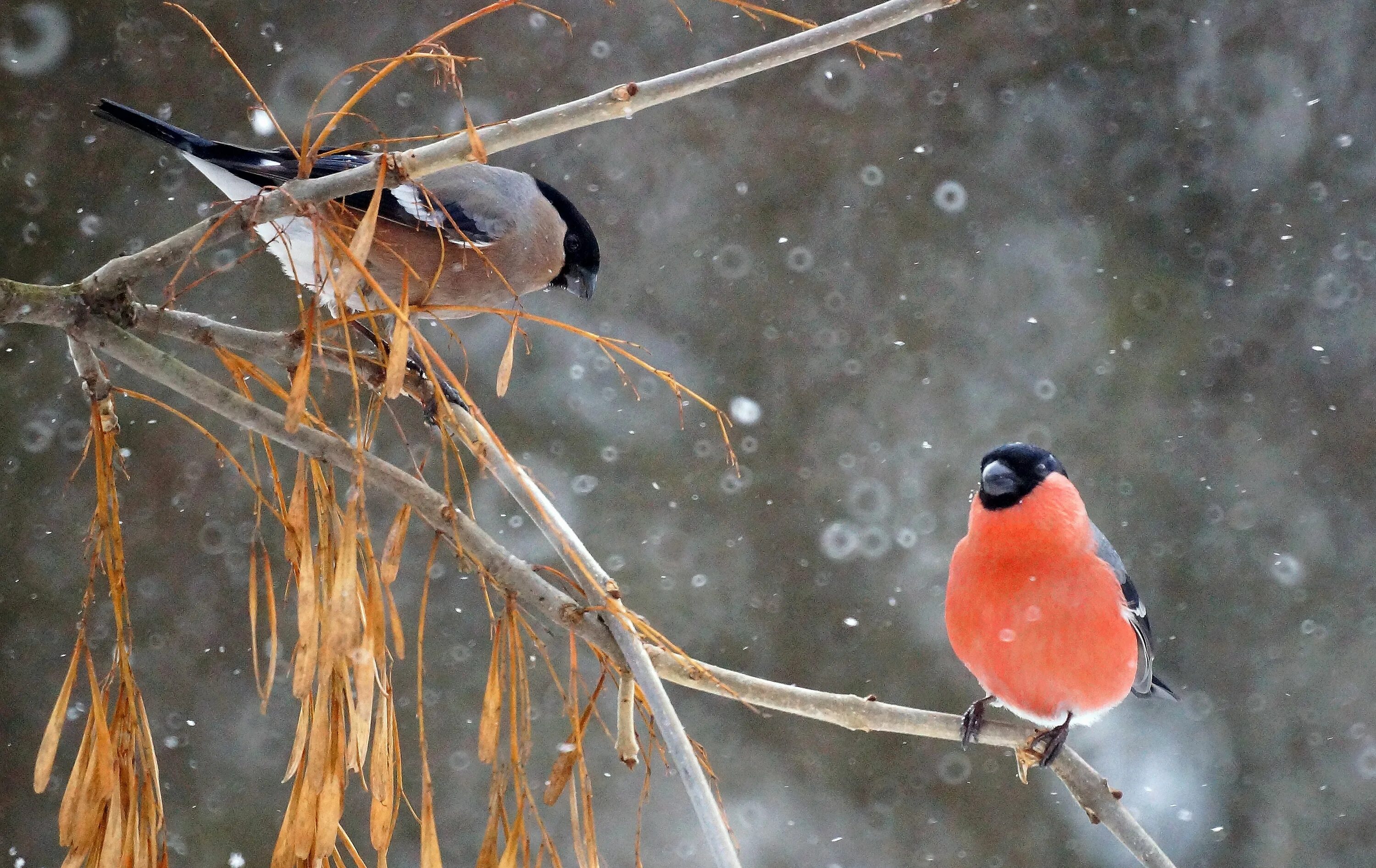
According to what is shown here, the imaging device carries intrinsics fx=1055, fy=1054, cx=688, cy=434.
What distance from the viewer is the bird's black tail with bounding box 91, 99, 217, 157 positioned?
830mm

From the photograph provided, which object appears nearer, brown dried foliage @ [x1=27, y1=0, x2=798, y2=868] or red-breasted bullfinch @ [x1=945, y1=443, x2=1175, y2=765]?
brown dried foliage @ [x1=27, y1=0, x2=798, y2=868]

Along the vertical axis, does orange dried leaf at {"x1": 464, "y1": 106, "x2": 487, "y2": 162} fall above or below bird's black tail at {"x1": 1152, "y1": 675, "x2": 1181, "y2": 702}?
above

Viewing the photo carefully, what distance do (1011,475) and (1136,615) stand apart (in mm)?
245

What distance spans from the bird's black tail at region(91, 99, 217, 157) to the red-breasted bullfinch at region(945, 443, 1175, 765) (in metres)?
0.85

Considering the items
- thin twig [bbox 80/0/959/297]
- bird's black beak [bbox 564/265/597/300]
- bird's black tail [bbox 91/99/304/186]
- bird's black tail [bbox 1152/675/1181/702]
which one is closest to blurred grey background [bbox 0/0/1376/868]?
bird's black beak [bbox 564/265/597/300]

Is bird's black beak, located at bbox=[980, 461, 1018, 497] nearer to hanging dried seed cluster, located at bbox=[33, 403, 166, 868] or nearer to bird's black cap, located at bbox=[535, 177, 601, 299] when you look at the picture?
bird's black cap, located at bbox=[535, 177, 601, 299]

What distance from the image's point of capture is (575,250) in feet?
4.62

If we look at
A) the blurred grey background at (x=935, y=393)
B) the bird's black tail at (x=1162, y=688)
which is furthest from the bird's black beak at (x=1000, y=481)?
the blurred grey background at (x=935, y=393)

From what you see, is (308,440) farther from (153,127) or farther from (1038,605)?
(1038,605)

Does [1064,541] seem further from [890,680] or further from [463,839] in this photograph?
[463,839]

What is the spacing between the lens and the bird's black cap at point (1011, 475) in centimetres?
110

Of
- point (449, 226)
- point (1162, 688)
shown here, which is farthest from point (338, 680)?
point (1162, 688)

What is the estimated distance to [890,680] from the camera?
2471 mm

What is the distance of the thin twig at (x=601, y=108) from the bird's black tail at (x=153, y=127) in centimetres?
33
